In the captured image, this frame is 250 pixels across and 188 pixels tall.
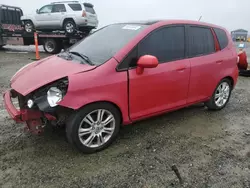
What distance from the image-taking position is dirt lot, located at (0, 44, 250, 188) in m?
2.54

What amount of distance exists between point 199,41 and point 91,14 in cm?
1035

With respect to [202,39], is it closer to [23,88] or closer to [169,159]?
[169,159]

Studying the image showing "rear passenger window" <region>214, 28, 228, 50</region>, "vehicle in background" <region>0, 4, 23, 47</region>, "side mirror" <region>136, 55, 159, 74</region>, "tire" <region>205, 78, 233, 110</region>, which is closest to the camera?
"side mirror" <region>136, 55, 159, 74</region>

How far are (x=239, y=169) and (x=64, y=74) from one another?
235 centimetres

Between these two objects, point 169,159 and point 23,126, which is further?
point 23,126

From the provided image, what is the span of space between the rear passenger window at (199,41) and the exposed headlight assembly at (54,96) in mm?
2137

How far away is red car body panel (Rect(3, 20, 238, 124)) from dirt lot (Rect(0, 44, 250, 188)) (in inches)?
16.2

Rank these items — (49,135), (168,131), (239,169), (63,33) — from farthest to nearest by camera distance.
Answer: (63,33), (168,131), (49,135), (239,169)

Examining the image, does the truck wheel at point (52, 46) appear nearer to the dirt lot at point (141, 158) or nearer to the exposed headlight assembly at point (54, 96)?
the dirt lot at point (141, 158)

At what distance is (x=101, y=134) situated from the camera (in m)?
3.05

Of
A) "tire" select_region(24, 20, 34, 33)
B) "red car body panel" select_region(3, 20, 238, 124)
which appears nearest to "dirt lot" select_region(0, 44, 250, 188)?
"red car body panel" select_region(3, 20, 238, 124)

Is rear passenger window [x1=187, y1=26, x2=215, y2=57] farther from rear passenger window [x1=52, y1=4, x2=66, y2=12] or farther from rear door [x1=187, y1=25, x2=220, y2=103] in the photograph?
rear passenger window [x1=52, y1=4, x2=66, y2=12]

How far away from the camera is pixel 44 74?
2.96m

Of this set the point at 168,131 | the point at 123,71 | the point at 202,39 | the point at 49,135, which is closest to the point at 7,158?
the point at 49,135
